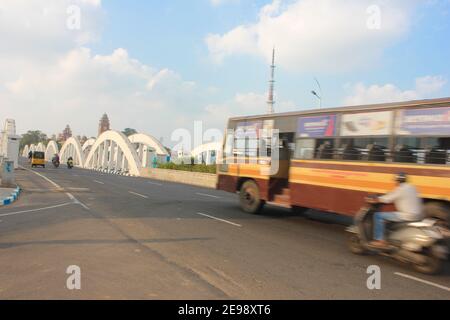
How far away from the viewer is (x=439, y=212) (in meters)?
7.91

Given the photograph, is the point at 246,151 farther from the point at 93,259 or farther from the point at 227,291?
the point at 227,291

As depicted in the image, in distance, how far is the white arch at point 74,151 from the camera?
97.7 meters

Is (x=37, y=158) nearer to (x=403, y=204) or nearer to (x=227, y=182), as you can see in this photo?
(x=227, y=182)

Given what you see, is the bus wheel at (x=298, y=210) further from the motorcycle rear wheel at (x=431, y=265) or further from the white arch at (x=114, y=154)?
the white arch at (x=114, y=154)

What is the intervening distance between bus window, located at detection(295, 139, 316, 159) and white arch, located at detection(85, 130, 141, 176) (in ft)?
143

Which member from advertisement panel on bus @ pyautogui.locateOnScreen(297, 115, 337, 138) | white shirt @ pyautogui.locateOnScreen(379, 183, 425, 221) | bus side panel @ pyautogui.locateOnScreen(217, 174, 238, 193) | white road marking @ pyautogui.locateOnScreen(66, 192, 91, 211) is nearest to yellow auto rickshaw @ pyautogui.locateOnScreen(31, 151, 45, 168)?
white road marking @ pyautogui.locateOnScreen(66, 192, 91, 211)

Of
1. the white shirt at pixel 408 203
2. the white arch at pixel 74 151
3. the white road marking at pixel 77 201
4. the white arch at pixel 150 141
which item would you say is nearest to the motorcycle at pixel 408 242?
the white shirt at pixel 408 203

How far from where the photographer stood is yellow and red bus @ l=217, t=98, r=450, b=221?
8.12m

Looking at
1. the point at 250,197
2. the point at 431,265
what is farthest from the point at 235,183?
the point at 431,265

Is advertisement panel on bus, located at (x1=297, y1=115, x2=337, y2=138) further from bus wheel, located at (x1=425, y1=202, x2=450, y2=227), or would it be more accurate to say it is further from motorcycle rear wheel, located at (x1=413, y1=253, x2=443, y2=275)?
motorcycle rear wheel, located at (x1=413, y1=253, x2=443, y2=275)

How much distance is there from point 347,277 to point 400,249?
154 centimetres

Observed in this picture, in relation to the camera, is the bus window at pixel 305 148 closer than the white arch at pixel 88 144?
Yes

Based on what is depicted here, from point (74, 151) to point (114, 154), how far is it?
126 feet

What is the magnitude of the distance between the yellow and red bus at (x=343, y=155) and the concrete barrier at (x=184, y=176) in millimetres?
14497
